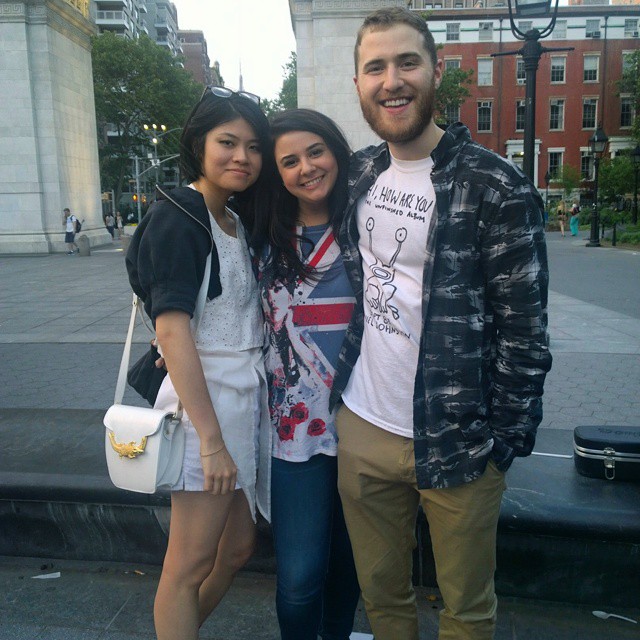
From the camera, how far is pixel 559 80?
5259 centimetres

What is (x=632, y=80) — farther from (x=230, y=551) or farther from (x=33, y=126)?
(x=230, y=551)

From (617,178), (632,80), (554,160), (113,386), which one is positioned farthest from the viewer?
(554,160)

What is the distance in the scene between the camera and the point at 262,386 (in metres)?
2.23

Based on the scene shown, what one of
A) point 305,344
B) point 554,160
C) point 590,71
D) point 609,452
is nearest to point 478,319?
point 305,344

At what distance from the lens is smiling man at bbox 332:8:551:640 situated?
6.10 ft

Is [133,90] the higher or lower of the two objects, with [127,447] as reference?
higher

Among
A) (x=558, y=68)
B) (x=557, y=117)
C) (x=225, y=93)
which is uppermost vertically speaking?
(x=558, y=68)

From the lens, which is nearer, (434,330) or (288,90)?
(434,330)

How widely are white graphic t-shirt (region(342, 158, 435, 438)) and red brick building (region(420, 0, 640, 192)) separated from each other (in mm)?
53429

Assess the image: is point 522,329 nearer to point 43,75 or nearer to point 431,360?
point 431,360

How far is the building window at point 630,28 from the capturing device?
2062 inches

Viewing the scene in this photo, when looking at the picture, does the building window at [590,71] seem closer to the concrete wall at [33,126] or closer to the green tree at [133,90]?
the green tree at [133,90]

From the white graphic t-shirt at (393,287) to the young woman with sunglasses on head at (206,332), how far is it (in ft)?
1.28

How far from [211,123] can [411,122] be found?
656 millimetres
